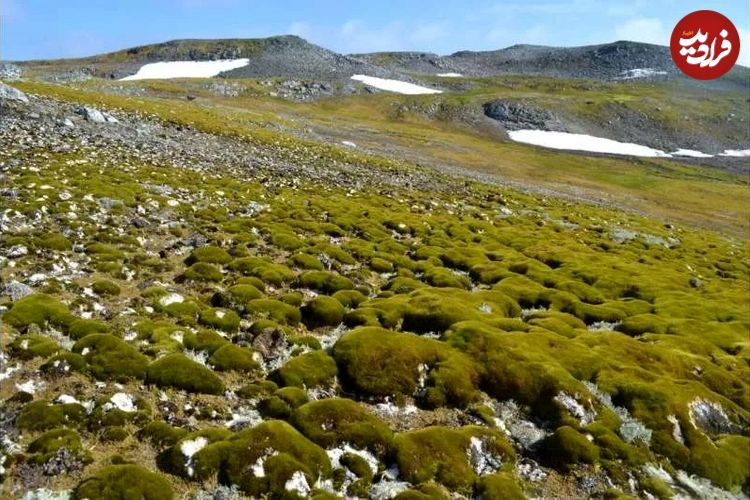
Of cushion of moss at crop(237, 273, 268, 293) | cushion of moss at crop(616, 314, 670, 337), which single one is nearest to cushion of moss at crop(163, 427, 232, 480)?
cushion of moss at crop(237, 273, 268, 293)

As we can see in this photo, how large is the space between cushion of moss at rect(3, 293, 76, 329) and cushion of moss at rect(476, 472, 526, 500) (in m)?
12.0

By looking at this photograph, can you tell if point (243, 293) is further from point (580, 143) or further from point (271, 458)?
point (580, 143)

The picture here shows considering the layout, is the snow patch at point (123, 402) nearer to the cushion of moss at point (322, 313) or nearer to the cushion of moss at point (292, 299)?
the cushion of moss at point (322, 313)

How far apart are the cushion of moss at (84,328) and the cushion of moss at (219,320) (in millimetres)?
3075

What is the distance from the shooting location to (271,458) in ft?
38.8

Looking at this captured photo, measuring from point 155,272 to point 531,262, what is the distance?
71.5 ft

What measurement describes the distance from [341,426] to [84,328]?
7.84 metres

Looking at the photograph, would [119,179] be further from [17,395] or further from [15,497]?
[15,497]

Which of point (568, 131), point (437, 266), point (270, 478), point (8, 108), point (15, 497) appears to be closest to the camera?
point (15, 497)

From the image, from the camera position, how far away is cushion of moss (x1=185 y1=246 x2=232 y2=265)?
2372 cm

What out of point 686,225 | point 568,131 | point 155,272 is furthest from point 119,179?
point 568,131

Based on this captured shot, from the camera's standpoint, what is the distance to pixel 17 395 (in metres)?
12.4

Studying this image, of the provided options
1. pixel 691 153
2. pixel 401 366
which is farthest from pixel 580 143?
pixel 401 366

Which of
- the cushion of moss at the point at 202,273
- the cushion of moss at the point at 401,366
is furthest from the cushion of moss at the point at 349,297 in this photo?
the cushion of moss at the point at 202,273
